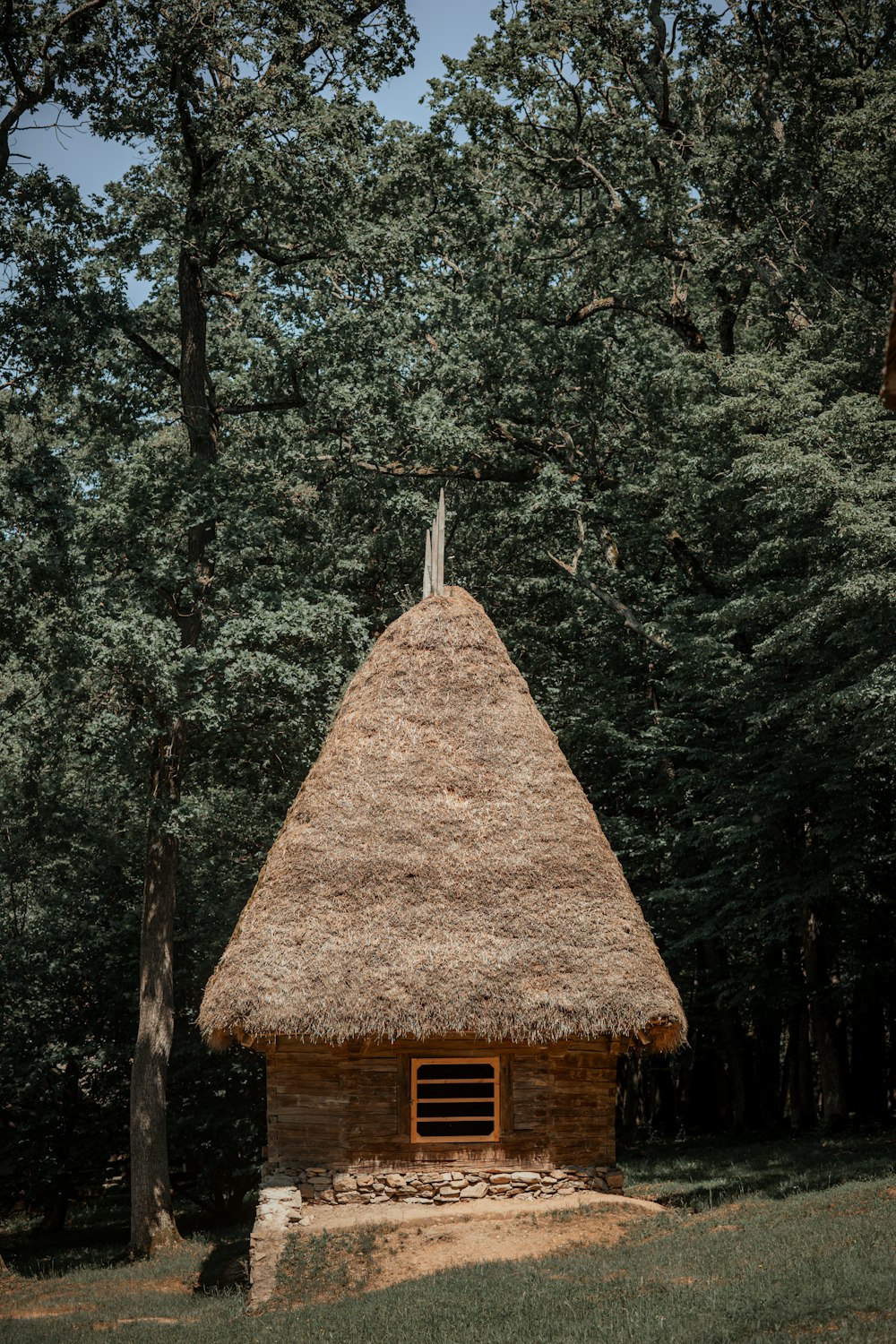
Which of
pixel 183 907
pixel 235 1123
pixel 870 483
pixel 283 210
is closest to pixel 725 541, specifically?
pixel 870 483

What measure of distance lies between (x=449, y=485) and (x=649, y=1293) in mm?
18688

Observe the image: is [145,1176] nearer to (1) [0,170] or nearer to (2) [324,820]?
(2) [324,820]

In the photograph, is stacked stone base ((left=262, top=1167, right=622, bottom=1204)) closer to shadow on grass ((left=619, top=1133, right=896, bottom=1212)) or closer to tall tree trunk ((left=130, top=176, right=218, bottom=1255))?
shadow on grass ((left=619, top=1133, right=896, bottom=1212))

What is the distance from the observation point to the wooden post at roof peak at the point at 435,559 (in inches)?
764

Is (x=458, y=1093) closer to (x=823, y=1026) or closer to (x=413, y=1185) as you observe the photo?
(x=413, y=1185)

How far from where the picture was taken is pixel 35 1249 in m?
23.8

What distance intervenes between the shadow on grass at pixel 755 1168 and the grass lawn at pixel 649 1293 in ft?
0.23

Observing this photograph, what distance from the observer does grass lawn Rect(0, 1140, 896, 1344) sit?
9.24 meters

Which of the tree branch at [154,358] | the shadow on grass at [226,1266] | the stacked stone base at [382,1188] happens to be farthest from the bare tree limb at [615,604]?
the shadow on grass at [226,1266]

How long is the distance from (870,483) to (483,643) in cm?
574

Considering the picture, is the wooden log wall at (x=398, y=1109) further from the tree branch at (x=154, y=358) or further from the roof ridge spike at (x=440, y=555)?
the tree branch at (x=154, y=358)

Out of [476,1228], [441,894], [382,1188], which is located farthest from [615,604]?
[476,1228]

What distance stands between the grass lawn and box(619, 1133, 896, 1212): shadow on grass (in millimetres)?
70

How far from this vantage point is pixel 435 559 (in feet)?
64.7
